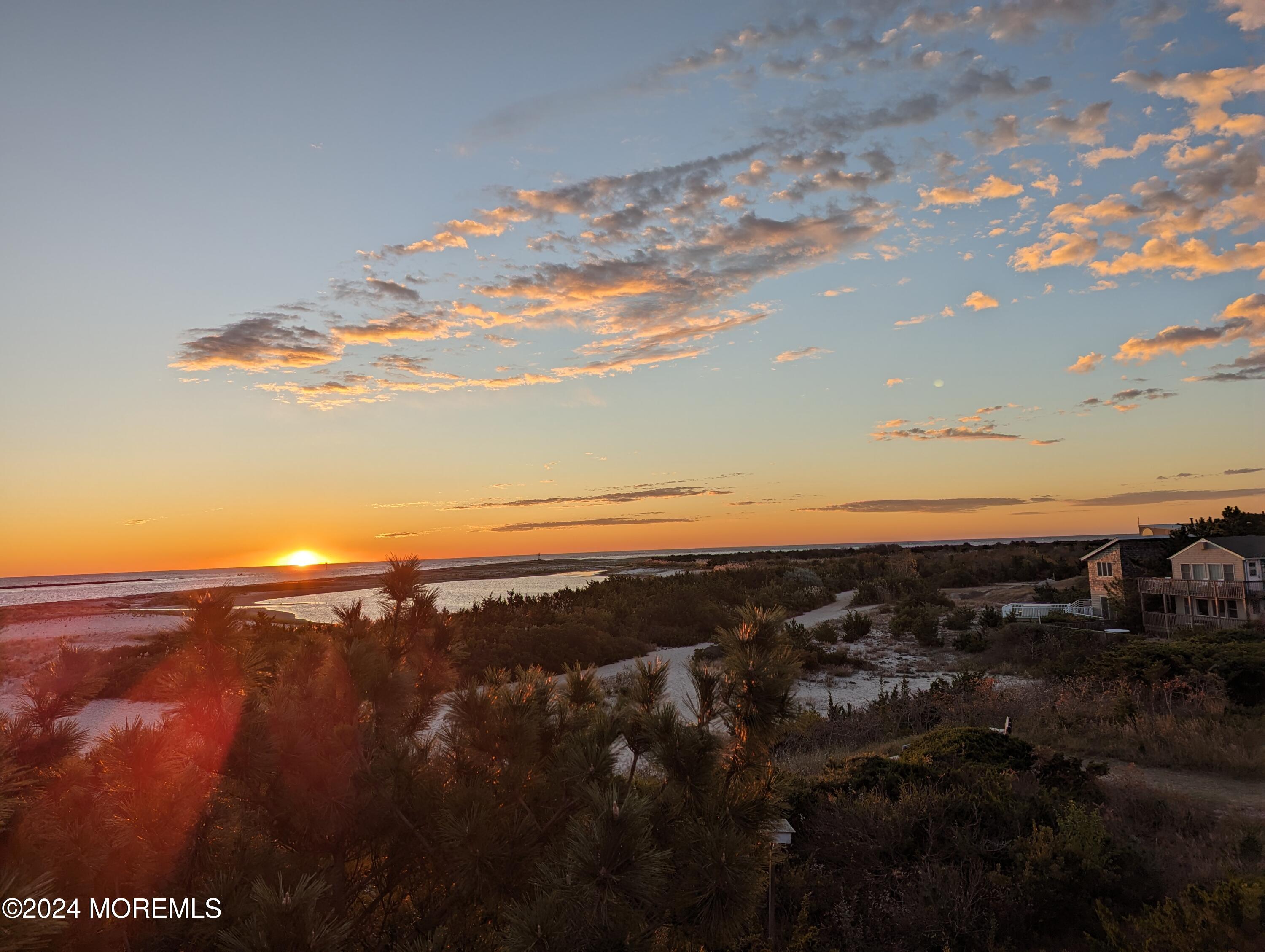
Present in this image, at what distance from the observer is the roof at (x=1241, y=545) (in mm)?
20406

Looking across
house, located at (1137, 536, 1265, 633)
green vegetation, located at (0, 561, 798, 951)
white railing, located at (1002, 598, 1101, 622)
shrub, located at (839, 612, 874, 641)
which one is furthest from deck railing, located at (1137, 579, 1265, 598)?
green vegetation, located at (0, 561, 798, 951)

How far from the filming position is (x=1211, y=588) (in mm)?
20766

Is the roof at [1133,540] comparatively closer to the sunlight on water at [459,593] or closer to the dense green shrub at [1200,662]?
the dense green shrub at [1200,662]

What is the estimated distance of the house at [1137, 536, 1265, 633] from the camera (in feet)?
66.4

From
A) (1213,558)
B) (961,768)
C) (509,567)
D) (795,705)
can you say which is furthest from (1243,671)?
(509,567)

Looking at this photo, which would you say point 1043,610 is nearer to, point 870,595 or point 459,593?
point 870,595

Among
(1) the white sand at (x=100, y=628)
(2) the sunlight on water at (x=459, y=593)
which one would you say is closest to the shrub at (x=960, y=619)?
(2) the sunlight on water at (x=459, y=593)

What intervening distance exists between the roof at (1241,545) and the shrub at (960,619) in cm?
663

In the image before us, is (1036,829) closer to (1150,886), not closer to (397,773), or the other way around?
(1150,886)

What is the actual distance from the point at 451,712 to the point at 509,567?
91.9 m

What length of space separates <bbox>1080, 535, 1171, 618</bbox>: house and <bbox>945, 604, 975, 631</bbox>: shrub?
156 inches

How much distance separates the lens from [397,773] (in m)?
2.92

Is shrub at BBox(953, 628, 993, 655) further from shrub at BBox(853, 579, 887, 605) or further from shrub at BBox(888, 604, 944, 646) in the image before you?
shrub at BBox(853, 579, 887, 605)

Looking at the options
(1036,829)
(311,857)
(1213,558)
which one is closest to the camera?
(311,857)
